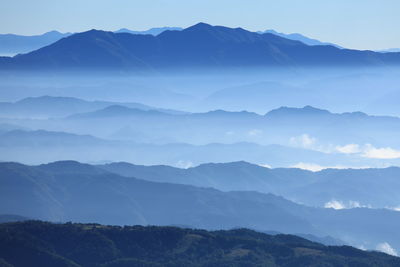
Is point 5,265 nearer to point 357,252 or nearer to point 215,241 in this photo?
point 215,241

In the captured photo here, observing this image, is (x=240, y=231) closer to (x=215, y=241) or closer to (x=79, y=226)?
(x=215, y=241)

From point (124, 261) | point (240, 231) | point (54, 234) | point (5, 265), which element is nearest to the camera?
point (5, 265)

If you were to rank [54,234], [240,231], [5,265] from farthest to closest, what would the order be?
[240,231] < [54,234] < [5,265]

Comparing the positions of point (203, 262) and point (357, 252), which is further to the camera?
point (357, 252)

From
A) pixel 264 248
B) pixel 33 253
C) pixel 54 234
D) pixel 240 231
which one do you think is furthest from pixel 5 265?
pixel 240 231

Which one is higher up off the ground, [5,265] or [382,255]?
[382,255]

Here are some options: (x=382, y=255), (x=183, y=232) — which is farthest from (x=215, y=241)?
(x=382, y=255)
